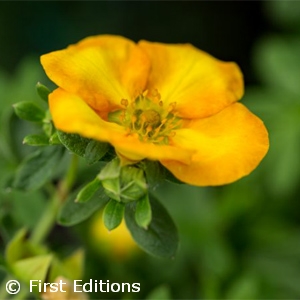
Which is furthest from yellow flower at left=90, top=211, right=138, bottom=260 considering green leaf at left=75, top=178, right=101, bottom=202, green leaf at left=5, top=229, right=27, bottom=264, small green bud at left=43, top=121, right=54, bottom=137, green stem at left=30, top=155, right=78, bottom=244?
green leaf at left=75, top=178, right=101, bottom=202

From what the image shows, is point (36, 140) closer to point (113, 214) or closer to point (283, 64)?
point (113, 214)

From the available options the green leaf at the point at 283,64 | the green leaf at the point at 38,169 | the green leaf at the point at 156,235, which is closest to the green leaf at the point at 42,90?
the green leaf at the point at 38,169

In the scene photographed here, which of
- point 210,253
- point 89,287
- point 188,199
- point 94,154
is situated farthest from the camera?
point 188,199

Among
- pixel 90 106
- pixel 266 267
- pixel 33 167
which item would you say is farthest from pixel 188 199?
pixel 90 106

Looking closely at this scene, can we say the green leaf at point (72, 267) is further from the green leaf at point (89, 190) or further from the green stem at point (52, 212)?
the green leaf at point (89, 190)

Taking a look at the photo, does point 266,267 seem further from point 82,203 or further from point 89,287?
point 82,203
